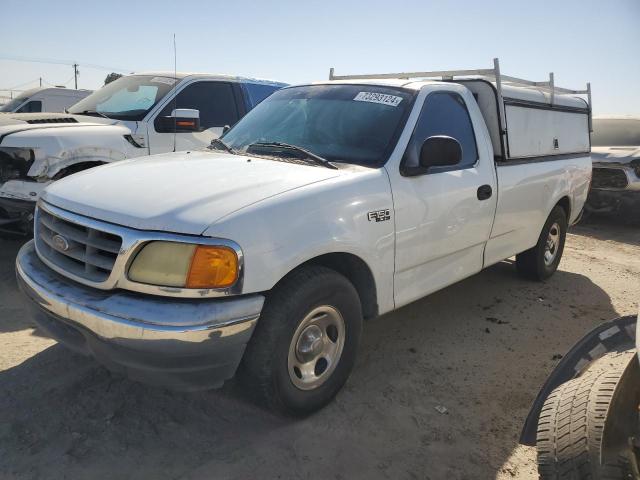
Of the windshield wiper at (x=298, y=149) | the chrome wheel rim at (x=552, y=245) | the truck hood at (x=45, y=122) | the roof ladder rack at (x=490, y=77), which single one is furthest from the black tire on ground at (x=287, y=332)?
the truck hood at (x=45, y=122)

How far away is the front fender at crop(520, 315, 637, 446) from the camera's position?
2322 mm

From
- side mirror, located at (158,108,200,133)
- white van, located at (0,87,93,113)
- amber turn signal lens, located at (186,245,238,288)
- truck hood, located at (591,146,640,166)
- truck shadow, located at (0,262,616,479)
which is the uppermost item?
white van, located at (0,87,93,113)

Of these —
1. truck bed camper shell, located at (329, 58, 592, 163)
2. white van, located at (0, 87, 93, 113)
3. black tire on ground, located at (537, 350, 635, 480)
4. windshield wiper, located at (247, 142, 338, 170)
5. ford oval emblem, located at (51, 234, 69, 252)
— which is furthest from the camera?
white van, located at (0, 87, 93, 113)

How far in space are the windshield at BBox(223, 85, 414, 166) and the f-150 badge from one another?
1.08 feet

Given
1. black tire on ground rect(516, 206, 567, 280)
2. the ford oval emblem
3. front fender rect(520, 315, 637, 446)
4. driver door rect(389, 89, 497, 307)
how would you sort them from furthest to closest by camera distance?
black tire on ground rect(516, 206, 567, 280) < driver door rect(389, 89, 497, 307) < the ford oval emblem < front fender rect(520, 315, 637, 446)

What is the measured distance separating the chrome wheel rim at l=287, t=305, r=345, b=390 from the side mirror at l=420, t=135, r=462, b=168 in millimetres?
1152

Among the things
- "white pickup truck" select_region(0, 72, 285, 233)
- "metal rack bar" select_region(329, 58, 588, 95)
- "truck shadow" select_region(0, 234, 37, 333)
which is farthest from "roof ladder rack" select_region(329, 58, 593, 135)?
"truck shadow" select_region(0, 234, 37, 333)

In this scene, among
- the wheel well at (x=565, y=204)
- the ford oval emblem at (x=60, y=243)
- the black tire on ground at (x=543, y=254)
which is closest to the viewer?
the ford oval emblem at (x=60, y=243)

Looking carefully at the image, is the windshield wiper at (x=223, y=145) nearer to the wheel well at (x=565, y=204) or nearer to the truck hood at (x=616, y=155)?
the wheel well at (x=565, y=204)

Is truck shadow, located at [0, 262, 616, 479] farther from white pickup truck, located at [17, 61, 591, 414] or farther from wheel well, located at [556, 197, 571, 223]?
wheel well, located at [556, 197, 571, 223]

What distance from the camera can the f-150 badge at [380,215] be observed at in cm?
307

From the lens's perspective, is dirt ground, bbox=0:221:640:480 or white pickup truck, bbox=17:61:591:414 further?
dirt ground, bbox=0:221:640:480

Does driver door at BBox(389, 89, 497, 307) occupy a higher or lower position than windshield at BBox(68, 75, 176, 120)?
lower

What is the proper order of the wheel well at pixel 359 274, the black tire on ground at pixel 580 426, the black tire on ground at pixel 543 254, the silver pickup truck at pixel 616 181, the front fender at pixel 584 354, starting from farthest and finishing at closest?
the silver pickup truck at pixel 616 181, the black tire on ground at pixel 543 254, the wheel well at pixel 359 274, the front fender at pixel 584 354, the black tire on ground at pixel 580 426
